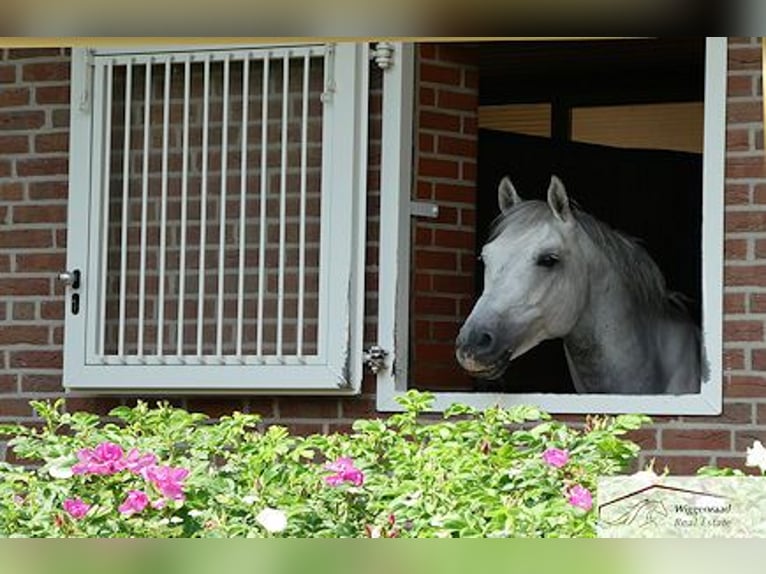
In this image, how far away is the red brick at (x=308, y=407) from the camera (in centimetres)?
488

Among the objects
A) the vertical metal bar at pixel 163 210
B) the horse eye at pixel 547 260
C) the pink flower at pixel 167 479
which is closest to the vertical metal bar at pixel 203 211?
the vertical metal bar at pixel 163 210

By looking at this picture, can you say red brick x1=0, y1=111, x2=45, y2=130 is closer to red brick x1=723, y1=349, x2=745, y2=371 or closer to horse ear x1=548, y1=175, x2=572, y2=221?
horse ear x1=548, y1=175, x2=572, y2=221

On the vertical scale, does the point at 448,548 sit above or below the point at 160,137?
below

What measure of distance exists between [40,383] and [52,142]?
2.25 ft

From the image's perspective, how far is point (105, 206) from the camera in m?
5.07

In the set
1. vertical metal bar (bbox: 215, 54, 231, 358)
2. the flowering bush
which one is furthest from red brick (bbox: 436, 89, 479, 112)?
the flowering bush

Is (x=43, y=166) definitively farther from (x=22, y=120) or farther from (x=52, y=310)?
(x=52, y=310)

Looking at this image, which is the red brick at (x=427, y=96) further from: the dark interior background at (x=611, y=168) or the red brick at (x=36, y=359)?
the red brick at (x=36, y=359)

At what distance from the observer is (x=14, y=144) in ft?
17.5

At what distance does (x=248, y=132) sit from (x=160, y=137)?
27cm

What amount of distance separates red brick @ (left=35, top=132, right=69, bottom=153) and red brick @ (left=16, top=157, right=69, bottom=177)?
3 cm

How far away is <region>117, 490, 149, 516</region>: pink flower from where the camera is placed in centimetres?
321

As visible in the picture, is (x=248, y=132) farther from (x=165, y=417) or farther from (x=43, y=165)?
(x=165, y=417)
